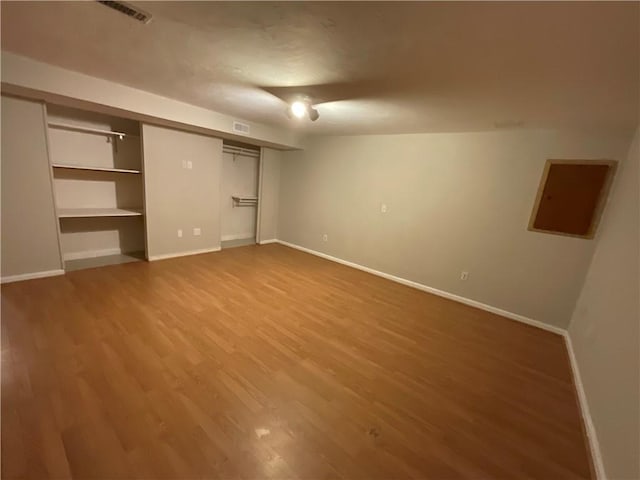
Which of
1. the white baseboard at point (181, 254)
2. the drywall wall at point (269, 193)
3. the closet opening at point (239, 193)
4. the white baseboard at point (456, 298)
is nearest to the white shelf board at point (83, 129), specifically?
the closet opening at point (239, 193)

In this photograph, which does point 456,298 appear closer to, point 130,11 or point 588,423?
point 588,423

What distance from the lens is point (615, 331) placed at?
1.71m

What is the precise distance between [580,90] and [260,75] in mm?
2381

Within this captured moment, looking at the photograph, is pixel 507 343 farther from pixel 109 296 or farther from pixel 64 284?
pixel 64 284

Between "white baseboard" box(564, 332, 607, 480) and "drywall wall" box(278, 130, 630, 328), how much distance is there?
831 millimetres

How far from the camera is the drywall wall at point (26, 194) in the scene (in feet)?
8.75

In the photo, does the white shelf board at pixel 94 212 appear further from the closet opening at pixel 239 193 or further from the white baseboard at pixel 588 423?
the white baseboard at pixel 588 423

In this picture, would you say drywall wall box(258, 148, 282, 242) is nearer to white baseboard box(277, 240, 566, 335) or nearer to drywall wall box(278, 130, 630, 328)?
drywall wall box(278, 130, 630, 328)

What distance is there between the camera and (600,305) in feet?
6.93

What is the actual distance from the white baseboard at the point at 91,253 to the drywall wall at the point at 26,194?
0.66m

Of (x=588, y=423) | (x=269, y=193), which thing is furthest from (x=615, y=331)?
(x=269, y=193)

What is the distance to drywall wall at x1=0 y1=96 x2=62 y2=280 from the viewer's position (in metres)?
2.67

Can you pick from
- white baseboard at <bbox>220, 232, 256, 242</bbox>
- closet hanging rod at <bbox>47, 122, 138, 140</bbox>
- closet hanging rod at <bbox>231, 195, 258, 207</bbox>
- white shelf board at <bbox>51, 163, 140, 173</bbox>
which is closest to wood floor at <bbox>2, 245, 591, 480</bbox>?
white shelf board at <bbox>51, 163, 140, 173</bbox>

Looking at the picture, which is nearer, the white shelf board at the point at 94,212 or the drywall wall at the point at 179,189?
the white shelf board at the point at 94,212
